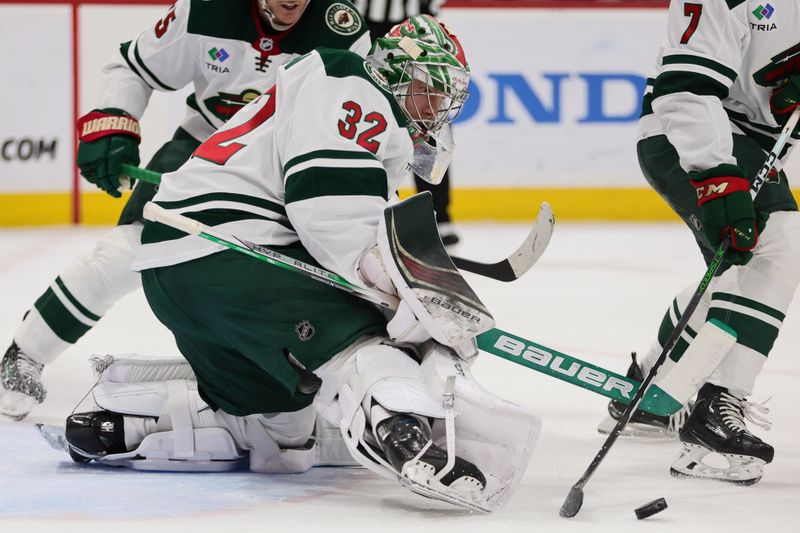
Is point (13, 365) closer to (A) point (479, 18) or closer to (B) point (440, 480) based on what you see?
(B) point (440, 480)

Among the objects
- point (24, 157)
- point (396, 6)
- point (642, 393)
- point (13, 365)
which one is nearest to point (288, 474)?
point (642, 393)

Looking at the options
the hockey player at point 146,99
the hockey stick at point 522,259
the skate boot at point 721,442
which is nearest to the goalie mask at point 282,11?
the hockey player at point 146,99

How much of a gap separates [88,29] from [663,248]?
2680 mm

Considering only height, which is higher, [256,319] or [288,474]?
[256,319]

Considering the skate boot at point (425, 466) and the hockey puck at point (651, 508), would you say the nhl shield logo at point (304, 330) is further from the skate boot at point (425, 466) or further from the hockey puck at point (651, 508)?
the hockey puck at point (651, 508)

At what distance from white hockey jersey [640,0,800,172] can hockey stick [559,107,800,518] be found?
89 millimetres

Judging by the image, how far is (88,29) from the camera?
605 cm

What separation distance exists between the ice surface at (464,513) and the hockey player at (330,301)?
0.09m

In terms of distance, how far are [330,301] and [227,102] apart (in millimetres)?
1095

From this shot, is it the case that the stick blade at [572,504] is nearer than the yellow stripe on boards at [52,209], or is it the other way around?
the stick blade at [572,504]

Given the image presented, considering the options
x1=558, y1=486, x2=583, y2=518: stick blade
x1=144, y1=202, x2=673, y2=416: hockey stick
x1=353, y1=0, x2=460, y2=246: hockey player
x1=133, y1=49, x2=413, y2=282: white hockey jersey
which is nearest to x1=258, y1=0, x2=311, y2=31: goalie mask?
x1=133, y1=49, x2=413, y2=282: white hockey jersey

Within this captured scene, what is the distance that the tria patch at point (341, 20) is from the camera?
3.18 m

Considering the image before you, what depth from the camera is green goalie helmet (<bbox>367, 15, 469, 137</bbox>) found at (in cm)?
233

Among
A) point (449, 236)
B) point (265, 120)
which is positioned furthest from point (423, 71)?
point (449, 236)
